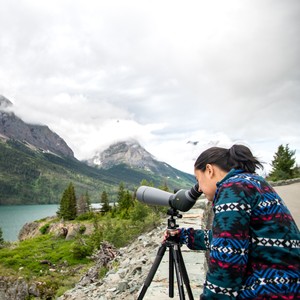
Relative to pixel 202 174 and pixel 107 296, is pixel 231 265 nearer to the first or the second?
pixel 202 174

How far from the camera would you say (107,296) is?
546 centimetres

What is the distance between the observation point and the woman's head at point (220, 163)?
5.81ft

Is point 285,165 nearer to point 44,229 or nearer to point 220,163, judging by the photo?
point 220,163

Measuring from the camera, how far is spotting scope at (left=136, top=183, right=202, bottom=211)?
2.31 meters

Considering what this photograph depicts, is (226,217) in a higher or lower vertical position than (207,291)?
higher

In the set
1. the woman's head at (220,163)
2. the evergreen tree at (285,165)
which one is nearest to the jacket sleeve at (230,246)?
the woman's head at (220,163)

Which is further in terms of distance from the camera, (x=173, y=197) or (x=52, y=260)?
(x=52, y=260)

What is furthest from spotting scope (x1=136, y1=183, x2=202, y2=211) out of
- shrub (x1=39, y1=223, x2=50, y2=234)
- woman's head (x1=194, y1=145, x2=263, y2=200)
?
shrub (x1=39, y1=223, x2=50, y2=234)

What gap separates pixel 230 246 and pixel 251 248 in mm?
154

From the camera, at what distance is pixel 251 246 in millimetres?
1520

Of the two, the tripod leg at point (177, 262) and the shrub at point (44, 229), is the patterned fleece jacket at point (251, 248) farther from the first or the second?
the shrub at point (44, 229)

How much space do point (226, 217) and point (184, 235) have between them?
1.02m

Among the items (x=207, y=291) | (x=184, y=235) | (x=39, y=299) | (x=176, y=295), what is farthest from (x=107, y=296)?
(x=39, y=299)

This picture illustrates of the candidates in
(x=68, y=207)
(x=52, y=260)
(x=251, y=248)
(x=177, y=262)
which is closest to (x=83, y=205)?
(x=68, y=207)
